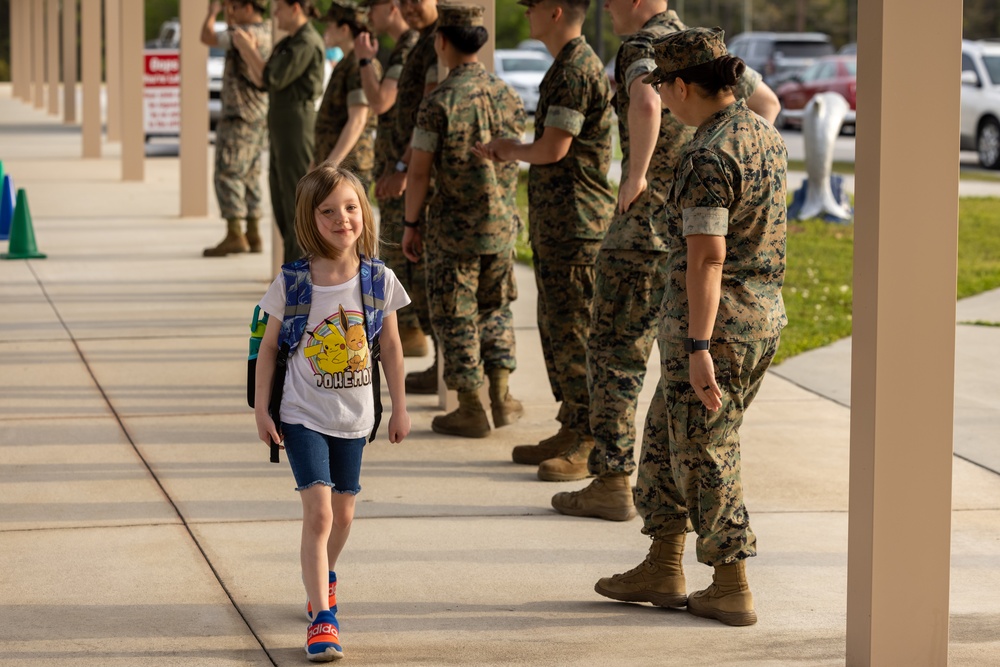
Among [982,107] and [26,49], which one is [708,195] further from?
[26,49]

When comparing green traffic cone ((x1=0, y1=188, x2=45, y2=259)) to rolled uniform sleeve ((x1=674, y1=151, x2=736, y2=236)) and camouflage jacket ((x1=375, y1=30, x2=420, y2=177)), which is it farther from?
rolled uniform sleeve ((x1=674, y1=151, x2=736, y2=236))

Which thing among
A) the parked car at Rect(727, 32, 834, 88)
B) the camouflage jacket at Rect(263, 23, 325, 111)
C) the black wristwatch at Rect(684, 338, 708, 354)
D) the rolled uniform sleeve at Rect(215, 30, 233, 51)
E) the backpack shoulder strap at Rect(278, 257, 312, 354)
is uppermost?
the parked car at Rect(727, 32, 834, 88)

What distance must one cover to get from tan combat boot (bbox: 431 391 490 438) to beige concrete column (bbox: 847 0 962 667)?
126 inches

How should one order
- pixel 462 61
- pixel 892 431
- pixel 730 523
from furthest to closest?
1. pixel 462 61
2. pixel 730 523
3. pixel 892 431

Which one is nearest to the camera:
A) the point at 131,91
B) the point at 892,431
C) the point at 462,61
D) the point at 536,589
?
the point at 892,431

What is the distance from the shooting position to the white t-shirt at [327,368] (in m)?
4.26

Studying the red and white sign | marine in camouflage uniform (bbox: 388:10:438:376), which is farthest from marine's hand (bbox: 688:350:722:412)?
the red and white sign

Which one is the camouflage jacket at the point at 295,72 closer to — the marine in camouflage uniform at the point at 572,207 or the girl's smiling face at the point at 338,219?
the marine in camouflage uniform at the point at 572,207

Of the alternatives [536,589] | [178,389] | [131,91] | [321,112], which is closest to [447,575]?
[536,589]

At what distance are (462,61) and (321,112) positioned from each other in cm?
260

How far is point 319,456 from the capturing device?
14.0ft

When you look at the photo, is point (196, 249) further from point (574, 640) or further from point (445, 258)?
point (574, 640)

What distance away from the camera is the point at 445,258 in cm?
689

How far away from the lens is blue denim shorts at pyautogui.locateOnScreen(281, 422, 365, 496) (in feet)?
14.0
